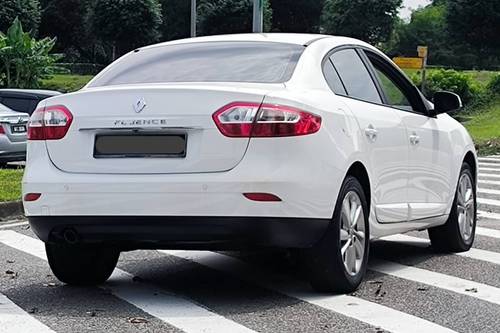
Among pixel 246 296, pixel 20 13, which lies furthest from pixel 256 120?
pixel 20 13

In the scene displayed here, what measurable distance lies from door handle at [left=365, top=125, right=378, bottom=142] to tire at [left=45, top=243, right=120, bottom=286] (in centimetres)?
185

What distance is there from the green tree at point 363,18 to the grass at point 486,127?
2783 cm

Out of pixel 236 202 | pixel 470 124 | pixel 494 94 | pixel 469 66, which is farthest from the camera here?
pixel 469 66

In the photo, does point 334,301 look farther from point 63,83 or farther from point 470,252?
point 63,83

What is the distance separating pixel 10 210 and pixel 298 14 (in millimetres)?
70637

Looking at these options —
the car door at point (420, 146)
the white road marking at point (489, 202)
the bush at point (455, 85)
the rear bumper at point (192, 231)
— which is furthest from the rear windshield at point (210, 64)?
the bush at point (455, 85)

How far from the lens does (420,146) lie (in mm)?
7438

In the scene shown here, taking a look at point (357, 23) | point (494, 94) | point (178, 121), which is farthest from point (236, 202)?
point (357, 23)

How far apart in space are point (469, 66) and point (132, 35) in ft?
67.6

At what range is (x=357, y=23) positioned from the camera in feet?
207

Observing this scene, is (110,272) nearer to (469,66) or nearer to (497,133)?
(497,133)

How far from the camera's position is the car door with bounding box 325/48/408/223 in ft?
21.6

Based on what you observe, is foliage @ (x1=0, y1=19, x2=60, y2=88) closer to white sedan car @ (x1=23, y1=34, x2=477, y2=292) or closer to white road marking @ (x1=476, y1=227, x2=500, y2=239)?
white road marking @ (x1=476, y1=227, x2=500, y2=239)

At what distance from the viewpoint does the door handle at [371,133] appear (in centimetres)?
654
